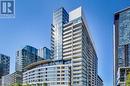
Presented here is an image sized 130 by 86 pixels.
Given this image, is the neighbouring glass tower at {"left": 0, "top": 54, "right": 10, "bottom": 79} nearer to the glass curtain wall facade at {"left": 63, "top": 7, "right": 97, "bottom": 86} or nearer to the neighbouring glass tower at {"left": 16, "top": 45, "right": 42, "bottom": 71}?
the neighbouring glass tower at {"left": 16, "top": 45, "right": 42, "bottom": 71}

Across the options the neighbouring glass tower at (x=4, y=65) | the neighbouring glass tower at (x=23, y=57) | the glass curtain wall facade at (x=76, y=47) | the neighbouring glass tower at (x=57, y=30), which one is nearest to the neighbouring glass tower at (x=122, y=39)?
the glass curtain wall facade at (x=76, y=47)

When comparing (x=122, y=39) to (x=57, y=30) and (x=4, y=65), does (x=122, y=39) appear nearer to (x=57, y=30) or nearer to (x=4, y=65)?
(x=57, y=30)

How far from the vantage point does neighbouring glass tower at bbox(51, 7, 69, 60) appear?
2813 inches

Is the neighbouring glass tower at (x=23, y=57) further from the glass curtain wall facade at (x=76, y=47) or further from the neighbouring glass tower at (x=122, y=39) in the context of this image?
the glass curtain wall facade at (x=76, y=47)

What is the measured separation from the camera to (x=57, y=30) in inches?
2918

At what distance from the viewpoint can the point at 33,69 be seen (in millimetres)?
72438

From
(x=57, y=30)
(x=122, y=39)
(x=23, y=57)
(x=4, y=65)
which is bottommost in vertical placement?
(x=4, y=65)

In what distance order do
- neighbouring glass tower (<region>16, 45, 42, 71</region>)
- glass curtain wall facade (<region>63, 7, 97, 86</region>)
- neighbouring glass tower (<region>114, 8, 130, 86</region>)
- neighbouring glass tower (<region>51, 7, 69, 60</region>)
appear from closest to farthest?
glass curtain wall facade (<region>63, 7, 97, 86</region>) < neighbouring glass tower (<region>51, 7, 69, 60</region>) < neighbouring glass tower (<region>114, 8, 130, 86</region>) < neighbouring glass tower (<region>16, 45, 42, 71</region>)

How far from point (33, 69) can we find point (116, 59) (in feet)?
89.6

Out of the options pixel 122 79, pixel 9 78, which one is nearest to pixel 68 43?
pixel 122 79

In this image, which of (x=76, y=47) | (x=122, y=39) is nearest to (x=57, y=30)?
(x=76, y=47)

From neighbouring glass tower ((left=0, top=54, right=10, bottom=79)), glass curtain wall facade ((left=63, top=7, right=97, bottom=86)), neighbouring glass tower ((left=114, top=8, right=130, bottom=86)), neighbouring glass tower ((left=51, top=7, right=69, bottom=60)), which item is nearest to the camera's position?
glass curtain wall facade ((left=63, top=7, right=97, bottom=86))

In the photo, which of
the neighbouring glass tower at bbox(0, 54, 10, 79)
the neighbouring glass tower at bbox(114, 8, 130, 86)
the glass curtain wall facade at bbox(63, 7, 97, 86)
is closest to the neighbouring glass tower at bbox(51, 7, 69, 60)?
the glass curtain wall facade at bbox(63, 7, 97, 86)

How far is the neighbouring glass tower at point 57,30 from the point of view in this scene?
71.4 metres
